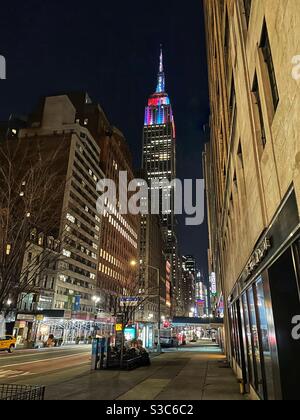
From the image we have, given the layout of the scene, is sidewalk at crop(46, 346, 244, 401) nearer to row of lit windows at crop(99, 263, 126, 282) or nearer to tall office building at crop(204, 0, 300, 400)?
tall office building at crop(204, 0, 300, 400)

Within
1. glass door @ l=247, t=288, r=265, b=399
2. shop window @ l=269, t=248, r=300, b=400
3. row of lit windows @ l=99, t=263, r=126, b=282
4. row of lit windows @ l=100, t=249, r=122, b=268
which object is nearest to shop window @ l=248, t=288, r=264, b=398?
glass door @ l=247, t=288, r=265, b=399

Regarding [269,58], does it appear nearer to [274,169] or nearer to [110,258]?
[274,169]

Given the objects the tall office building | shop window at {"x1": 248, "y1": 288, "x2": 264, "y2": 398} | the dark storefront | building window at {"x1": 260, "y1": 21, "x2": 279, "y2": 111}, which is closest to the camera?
the tall office building

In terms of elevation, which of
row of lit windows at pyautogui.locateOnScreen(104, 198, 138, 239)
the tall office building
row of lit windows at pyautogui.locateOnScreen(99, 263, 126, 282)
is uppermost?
row of lit windows at pyautogui.locateOnScreen(104, 198, 138, 239)

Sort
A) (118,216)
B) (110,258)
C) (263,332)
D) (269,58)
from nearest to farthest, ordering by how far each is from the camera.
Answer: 1. (269,58)
2. (263,332)
3. (110,258)
4. (118,216)

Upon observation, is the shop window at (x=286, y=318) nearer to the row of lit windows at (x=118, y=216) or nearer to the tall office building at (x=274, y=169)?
the tall office building at (x=274, y=169)

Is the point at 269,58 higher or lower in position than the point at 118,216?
lower

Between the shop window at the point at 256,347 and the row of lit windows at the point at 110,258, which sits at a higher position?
the row of lit windows at the point at 110,258

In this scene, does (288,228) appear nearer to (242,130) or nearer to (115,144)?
(242,130)

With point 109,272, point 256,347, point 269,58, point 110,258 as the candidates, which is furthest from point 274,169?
point 110,258

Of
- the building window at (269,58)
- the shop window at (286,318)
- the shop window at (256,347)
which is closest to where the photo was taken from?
the shop window at (286,318)

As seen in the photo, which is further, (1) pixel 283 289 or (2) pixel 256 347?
(2) pixel 256 347

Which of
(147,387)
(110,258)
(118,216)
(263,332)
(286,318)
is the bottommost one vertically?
(147,387)

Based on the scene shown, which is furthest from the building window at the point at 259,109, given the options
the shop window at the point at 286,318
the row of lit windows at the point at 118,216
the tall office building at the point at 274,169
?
the row of lit windows at the point at 118,216
